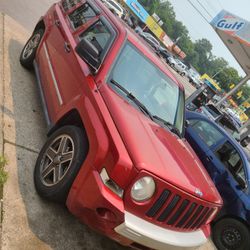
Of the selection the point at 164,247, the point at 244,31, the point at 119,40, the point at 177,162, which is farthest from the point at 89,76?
the point at 244,31

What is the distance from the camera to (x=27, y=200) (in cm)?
373

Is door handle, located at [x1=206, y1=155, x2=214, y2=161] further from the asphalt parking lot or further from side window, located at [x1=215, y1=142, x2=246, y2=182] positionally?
the asphalt parking lot

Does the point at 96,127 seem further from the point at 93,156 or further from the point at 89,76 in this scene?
the point at 89,76

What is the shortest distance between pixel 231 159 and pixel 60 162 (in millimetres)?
4019

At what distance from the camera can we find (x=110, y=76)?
4.25 metres

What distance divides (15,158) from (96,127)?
3.91 ft

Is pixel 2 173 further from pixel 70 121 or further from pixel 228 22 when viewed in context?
pixel 228 22

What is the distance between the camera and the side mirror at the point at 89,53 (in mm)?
4066

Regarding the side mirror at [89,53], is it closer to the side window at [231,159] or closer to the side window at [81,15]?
the side window at [81,15]

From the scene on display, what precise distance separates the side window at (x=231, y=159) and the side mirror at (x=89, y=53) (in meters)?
3.64

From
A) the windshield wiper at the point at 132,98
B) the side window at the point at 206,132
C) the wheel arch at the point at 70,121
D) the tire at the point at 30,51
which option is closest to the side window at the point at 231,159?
the side window at the point at 206,132

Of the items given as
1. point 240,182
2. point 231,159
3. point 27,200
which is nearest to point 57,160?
point 27,200

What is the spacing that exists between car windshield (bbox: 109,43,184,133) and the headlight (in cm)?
134

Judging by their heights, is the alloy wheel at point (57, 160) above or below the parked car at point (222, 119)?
below
